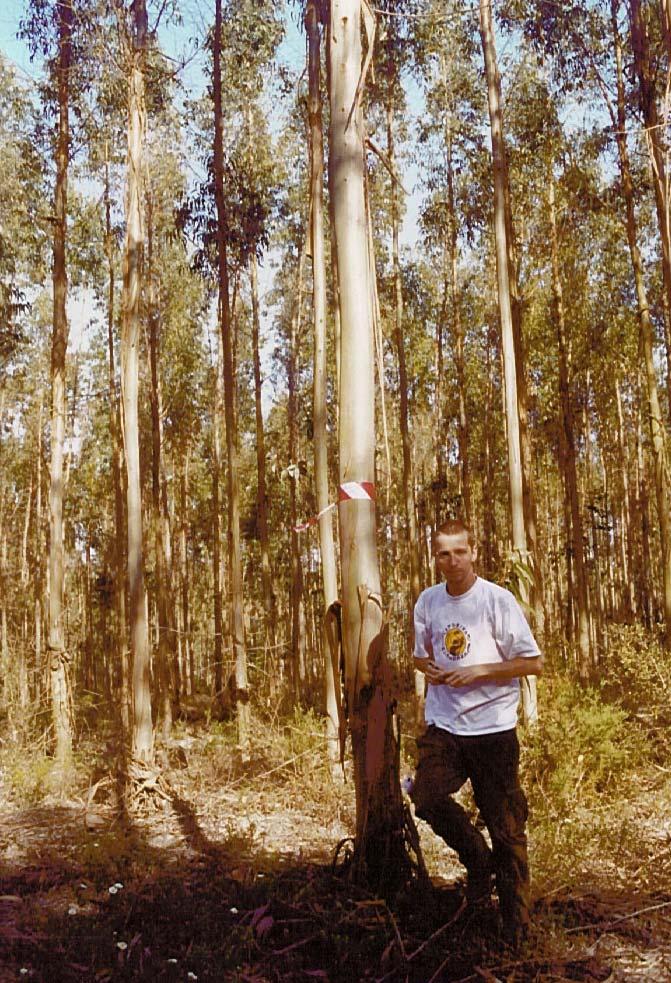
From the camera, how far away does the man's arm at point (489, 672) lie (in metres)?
3.80

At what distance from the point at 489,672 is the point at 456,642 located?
21 cm

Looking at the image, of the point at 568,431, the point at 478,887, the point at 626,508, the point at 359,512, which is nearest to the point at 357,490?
the point at 359,512

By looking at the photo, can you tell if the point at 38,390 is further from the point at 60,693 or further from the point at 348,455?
the point at 348,455

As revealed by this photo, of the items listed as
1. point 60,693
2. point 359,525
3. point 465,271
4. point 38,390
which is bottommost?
point 60,693

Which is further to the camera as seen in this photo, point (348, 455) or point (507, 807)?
point (348, 455)

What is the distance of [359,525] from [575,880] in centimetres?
232

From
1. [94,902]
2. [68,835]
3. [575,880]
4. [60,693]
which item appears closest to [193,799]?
[68,835]

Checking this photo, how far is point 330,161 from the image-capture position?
495 centimetres

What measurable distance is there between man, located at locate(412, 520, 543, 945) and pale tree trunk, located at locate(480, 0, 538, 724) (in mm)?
4677

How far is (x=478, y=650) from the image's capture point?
3922 millimetres

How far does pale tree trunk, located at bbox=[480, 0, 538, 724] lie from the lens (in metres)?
8.90

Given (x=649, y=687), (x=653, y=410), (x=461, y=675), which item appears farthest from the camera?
(x=653, y=410)

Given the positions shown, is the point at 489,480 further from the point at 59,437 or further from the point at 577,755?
the point at 577,755

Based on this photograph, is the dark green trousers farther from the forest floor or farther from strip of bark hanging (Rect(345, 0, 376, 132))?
strip of bark hanging (Rect(345, 0, 376, 132))
